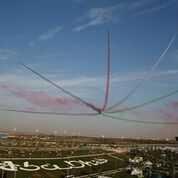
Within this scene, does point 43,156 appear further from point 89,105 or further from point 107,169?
point 89,105

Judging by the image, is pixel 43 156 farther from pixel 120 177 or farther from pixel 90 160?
pixel 120 177

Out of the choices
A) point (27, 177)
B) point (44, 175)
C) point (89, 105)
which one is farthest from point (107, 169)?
point (89, 105)

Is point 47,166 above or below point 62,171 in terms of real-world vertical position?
above

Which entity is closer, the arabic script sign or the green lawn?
the green lawn

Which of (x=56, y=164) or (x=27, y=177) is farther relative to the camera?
(x=56, y=164)

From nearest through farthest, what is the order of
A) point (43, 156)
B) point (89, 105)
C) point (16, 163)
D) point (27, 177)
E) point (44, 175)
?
point (89, 105), point (27, 177), point (44, 175), point (16, 163), point (43, 156)

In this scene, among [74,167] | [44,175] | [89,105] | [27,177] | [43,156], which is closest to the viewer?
[89,105]

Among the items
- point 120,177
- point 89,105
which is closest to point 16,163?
point 120,177

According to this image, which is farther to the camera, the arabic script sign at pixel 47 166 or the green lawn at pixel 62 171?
the arabic script sign at pixel 47 166

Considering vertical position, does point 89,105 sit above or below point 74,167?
above

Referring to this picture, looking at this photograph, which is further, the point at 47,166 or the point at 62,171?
the point at 47,166
